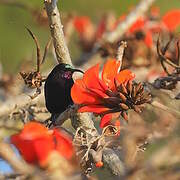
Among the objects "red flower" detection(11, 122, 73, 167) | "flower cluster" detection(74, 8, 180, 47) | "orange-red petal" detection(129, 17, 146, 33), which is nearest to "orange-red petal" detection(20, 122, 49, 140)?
"red flower" detection(11, 122, 73, 167)

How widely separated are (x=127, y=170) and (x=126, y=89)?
596 millimetres

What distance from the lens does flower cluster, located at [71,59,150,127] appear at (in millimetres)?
1650

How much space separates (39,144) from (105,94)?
1.50 feet

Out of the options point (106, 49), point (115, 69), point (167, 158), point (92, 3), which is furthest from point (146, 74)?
point (92, 3)

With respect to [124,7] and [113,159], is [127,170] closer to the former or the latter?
[113,159]

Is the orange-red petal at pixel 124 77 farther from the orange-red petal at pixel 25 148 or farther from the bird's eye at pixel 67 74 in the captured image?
the orange-red petal at pixel 25 148

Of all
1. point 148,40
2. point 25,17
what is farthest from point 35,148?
point 25,17

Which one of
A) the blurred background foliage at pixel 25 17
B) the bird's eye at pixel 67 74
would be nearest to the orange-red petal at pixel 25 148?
the bird's eye at pixel 67 74

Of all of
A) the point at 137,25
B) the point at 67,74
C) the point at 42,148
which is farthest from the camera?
the point at 137,25

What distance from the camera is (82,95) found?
1646mm

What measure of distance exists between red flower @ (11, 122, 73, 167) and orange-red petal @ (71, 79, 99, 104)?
350mm

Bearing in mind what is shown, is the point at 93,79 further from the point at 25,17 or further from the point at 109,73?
the point at 25,17

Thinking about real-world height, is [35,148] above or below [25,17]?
below

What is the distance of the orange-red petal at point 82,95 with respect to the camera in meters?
1.64
